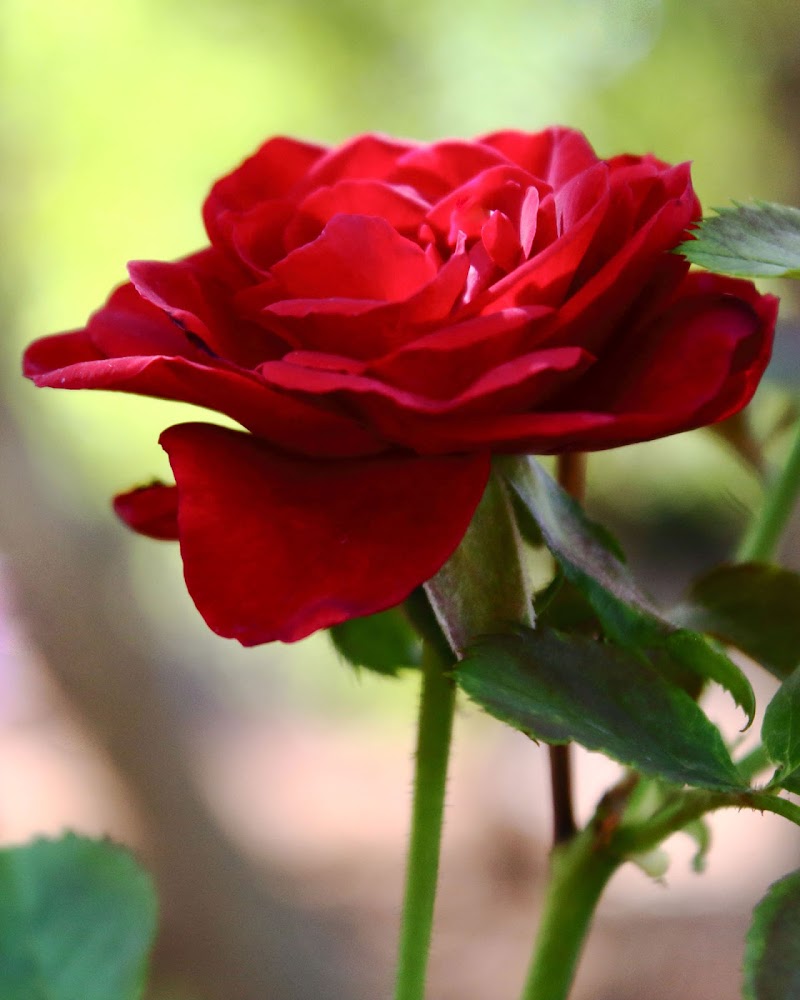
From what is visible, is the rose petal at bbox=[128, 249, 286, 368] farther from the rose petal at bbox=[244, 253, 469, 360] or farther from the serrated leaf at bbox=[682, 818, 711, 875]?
the serrated leaf at bbox=[682, 818, 711, 875]

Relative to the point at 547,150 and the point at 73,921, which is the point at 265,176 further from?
the point at 73,921

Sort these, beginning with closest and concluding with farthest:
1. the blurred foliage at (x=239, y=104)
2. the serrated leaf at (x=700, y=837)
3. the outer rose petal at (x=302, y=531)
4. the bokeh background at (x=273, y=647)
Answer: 1. the outer rose petal at (x=302, y=531)
2. the serrated leaf at (x=700, y=837)
3. the bokeh background at (x=273, y=647)
4. the blurred foliage at (x=239, y=104)

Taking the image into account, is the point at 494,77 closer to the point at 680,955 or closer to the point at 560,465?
the point at 680,955

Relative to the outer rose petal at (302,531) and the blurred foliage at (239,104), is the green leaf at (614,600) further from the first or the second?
the blurred foliage at (239,104)

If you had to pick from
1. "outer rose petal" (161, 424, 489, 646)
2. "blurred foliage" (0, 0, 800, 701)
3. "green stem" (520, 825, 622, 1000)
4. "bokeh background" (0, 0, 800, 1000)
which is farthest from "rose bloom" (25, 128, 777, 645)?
"blurred foliage" (0, 0, 800, 701)

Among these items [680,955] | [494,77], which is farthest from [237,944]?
[494,77]

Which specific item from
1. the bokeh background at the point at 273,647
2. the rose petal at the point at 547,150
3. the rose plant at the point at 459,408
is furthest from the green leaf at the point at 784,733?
the bokeh background at the point at 273,647

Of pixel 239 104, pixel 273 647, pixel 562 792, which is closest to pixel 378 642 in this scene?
pixel 562 792
